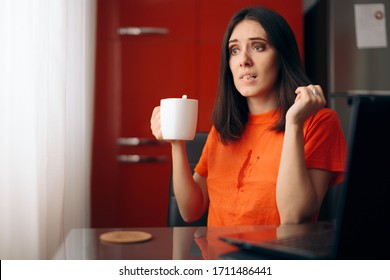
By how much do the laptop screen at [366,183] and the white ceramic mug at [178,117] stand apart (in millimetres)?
443

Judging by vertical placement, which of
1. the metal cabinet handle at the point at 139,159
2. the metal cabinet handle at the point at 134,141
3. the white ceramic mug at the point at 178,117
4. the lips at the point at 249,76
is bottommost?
the metal cabinet handle at the point at 139,159

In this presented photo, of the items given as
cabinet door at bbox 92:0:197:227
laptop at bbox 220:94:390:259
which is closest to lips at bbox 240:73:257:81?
laptop at bbox 220:94:390:259

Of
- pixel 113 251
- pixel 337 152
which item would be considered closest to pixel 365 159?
pixel 113 251

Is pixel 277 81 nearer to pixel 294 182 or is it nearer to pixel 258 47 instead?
pixel 258 47

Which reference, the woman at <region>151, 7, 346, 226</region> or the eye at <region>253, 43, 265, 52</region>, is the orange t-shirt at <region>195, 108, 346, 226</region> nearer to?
the woman at <region>151, 7, 346, 226</region>

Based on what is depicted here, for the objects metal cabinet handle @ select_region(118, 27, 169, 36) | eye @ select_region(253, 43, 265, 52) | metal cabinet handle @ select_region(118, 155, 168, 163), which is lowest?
metal cabinet handle @ select_region(118, 155, 168, 163)

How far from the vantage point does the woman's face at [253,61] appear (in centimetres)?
109

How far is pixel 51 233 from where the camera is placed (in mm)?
1120

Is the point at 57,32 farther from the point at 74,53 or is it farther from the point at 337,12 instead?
the point at 337,12

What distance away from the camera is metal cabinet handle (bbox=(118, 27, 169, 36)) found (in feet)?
7.04

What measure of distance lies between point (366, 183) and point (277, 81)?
2.30 ft

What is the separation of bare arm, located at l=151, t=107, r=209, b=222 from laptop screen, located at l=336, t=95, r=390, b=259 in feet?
2.00

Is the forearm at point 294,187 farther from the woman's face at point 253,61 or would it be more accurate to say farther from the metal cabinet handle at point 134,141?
the metal cabinet handle at point 134,141

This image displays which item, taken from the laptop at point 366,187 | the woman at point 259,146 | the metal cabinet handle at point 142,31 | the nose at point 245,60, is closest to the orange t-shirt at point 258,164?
the woman at point 259,146
